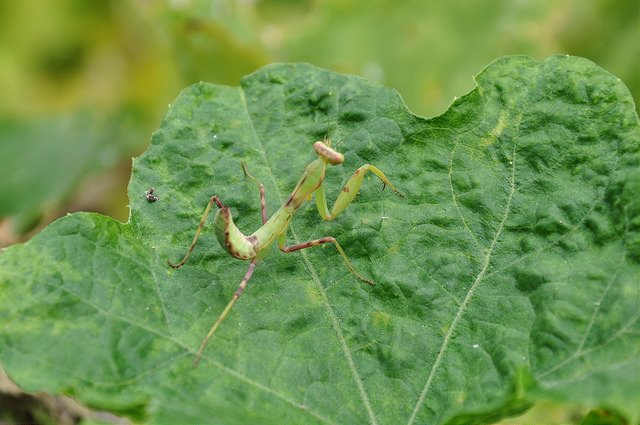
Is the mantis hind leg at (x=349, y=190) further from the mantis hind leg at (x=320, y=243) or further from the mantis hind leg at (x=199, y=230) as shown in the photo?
the mantis hind leg at (x=199, y=230)

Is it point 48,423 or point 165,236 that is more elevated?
point 165,236

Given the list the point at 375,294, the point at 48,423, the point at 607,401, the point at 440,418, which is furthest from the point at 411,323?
the point at 48,423

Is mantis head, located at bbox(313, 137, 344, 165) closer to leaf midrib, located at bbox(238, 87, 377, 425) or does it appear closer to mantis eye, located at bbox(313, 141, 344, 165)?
mantis eye, located at bbox(313, 141, 344, 165)

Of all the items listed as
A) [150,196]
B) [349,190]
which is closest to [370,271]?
[349,190]

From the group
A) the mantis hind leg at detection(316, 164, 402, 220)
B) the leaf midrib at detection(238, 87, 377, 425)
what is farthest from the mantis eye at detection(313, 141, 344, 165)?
the leaf midrib at detection(238, 87, 377, 425)

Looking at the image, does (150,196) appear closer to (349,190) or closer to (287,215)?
(287,215)

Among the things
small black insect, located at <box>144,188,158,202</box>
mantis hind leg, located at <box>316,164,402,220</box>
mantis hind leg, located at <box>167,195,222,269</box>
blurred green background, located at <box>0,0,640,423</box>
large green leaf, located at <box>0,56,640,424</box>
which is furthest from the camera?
blurred green background, located at <box>0,0,640,423</box>

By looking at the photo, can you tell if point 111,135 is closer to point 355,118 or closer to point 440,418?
point 355,118

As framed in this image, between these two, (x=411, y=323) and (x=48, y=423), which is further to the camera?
(x=48, y=423)
